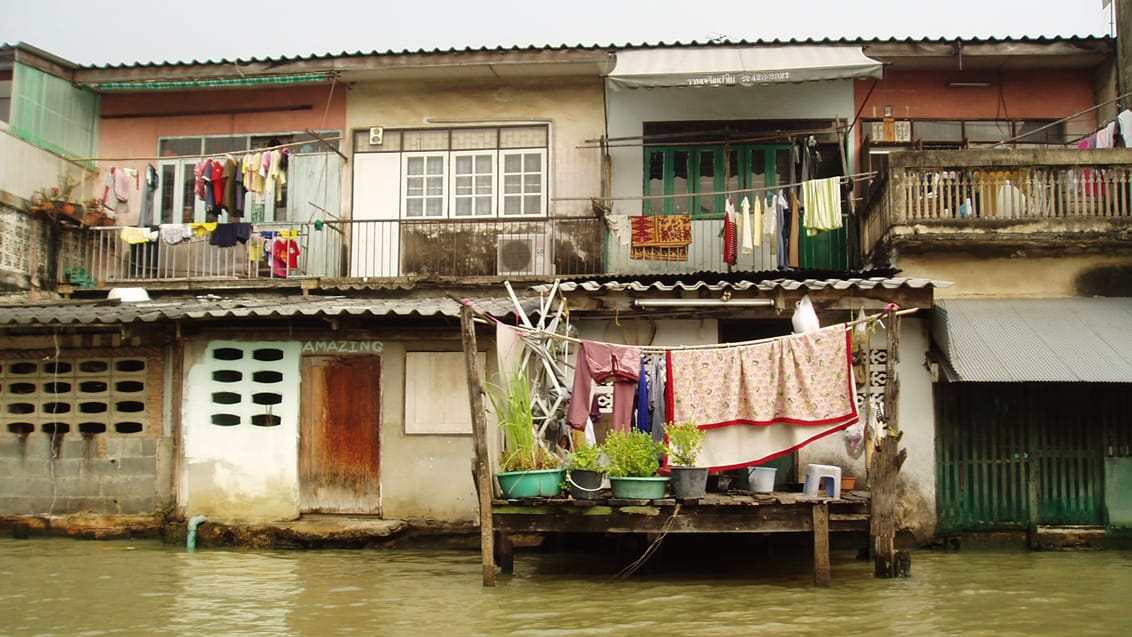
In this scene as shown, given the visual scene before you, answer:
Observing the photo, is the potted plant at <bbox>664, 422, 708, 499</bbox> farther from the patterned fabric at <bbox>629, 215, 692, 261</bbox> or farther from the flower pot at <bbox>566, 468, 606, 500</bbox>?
the patterned fabric at <bbox>629, 215, 692, 261</bbox>

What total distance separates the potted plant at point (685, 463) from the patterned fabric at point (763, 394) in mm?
506

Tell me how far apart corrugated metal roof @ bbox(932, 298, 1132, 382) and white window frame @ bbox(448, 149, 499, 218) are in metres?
6.82

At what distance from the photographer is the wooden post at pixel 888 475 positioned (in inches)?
386

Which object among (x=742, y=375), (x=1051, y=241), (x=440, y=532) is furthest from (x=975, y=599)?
(x=440, y=532)

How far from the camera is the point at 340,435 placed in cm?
1315

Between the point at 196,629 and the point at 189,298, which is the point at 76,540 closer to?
the point at 189,298

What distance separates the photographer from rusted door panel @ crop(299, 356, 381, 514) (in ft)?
42.8

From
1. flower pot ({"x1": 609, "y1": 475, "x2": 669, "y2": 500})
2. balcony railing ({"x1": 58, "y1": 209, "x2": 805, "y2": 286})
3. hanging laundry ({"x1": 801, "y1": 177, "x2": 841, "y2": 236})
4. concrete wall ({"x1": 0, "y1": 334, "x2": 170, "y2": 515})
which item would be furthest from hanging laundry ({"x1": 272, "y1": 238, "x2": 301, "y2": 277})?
flower pot ({"x1": 609, "y1": 475, "x2": 669, "y2": 500})

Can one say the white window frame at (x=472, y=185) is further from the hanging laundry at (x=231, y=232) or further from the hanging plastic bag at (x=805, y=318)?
the hanging plastic bag at (x=805, y=318)

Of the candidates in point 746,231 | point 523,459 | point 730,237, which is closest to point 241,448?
point 523,459

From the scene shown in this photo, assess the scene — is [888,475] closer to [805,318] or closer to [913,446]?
[805,318]

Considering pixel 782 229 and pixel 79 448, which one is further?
pixel 782 229

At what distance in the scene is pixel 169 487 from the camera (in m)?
13.3

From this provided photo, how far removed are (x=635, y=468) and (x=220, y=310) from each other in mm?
5819
